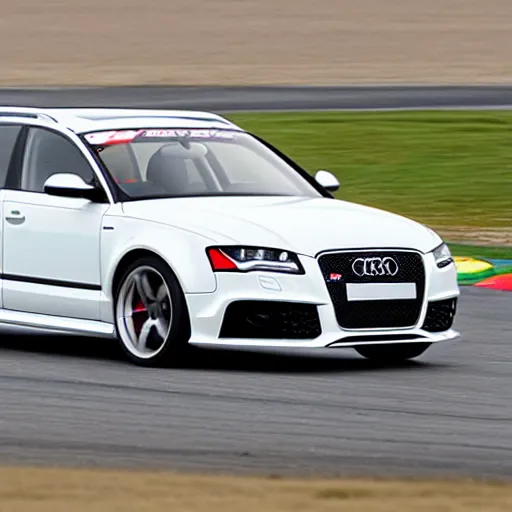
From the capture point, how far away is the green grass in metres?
23.3

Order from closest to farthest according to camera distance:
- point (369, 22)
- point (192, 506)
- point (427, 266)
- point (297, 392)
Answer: point (192, 506), point (297, 392), point (427, 266), point (369, 22)

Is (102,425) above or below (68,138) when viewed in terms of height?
below

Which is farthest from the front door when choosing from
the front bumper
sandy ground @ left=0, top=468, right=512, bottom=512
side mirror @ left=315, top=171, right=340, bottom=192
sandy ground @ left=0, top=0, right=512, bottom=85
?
sandy ground @ left=0, top=0, right=512, bottom=85

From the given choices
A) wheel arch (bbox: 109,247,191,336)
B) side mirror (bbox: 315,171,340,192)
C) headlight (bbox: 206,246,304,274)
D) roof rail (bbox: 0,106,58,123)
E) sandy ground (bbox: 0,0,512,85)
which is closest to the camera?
headlight (bbox: 206,246,304,274)

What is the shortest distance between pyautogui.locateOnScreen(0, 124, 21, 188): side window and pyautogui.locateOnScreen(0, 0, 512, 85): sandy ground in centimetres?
3036

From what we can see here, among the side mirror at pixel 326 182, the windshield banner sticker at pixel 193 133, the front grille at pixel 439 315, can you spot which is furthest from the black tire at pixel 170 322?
the side mirror at pixel 326 182

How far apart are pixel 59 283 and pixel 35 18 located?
2090 inches

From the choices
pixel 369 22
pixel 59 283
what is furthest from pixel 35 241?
pixel 369 22

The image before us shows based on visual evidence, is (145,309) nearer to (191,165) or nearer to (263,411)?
(191,165)

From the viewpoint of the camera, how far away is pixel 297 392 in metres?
10.3

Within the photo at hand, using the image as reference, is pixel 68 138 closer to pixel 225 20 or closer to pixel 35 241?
pixel 35 241

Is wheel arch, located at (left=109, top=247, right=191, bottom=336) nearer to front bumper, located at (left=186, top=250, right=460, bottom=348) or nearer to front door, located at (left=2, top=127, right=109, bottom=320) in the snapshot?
front door, located at (left=2, top=127, right=109, bottom=320)

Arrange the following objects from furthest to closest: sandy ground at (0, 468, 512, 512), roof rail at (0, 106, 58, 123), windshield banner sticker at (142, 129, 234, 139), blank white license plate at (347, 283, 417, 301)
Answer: roof rail at (0, 106, 58, 123), windshield banner sticker at (142, 129, 234, 139), blank white license plate at (347, 283, 417, 301), sandy ground at (0, 468, 512, 512)

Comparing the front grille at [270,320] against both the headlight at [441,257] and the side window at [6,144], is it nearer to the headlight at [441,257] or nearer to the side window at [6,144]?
the headlight at [441,257]
